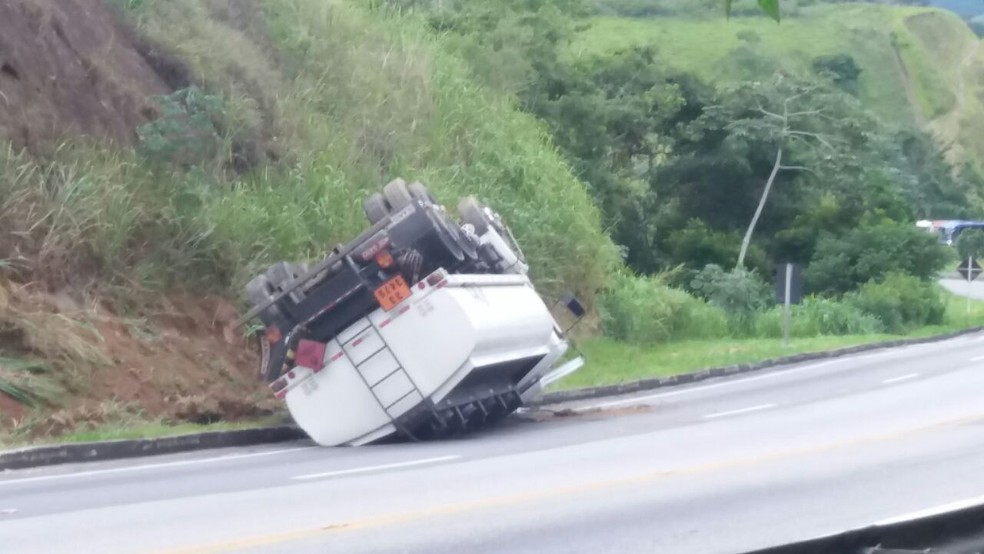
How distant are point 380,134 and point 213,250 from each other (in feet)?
20.8

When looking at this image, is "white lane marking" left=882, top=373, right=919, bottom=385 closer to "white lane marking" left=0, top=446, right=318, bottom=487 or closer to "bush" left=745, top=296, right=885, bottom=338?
"bush" left=745, top=296, right=885, bottom=338

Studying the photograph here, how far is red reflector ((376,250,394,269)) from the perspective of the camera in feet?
46.5

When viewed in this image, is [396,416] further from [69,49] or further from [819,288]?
[819,288]

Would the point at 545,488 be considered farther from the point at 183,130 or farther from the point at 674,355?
the point at 674,355

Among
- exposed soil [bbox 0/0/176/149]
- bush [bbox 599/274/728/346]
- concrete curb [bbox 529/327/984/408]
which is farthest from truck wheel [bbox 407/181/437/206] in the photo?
bush [bbox 599/274/728/346]

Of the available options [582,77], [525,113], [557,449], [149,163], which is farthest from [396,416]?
[582,77]

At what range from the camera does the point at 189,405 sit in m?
15.7

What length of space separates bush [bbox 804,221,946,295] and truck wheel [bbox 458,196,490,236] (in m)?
27.5

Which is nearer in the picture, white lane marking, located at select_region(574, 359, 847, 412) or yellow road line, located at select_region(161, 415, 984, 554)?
yellow road line, located at select_region(161, 415, 984, 554)

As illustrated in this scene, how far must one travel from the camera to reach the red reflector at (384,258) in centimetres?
1416

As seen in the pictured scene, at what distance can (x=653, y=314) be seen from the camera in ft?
93.6

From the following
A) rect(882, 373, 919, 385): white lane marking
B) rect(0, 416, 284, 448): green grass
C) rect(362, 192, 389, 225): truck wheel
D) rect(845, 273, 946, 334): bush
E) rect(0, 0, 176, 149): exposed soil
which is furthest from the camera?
rect(845, 273, 946, 334): bush

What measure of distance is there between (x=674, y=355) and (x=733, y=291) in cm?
774

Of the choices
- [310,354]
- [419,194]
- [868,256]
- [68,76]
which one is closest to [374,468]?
[310,354]
